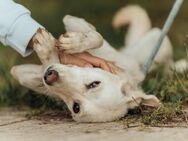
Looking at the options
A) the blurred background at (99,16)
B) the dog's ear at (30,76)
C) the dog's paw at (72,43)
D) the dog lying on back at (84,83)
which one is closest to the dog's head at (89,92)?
the dog lying on back at (84,83)

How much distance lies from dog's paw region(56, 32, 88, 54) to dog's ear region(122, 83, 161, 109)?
0.36m

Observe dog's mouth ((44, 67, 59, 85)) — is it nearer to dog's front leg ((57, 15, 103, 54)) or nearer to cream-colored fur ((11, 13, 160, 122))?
cream-colored fur ((11, 13, 160, 122))

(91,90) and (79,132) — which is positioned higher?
(91,90)

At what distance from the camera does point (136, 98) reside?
14.5 ft

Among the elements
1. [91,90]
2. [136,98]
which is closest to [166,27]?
[136,98]

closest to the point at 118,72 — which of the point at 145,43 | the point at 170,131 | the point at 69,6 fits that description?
the point at 170,131

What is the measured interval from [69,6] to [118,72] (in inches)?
131

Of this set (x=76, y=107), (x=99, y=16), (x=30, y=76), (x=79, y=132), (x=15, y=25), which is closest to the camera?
(x=79, y=132)

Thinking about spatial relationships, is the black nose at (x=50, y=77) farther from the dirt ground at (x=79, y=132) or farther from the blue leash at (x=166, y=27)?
the blue leash at (x=166, y=27)

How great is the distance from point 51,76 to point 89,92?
0.89 feet

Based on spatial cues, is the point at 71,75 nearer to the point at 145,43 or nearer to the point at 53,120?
the point at 53,120

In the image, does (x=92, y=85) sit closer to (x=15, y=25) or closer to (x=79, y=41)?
(x=79, y=41)

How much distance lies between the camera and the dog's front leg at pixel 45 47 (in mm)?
4301

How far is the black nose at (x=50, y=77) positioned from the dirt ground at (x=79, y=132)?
283 millimetres
